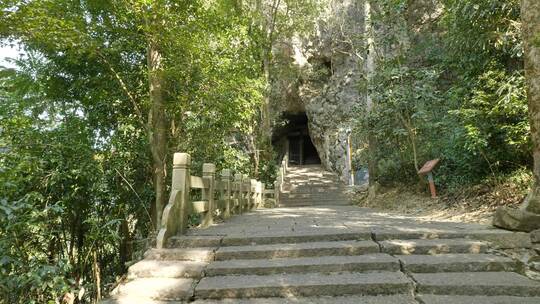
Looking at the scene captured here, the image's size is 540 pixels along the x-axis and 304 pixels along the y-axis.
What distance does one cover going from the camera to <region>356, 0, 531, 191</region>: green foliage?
17.4 feet

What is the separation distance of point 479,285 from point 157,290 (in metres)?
2.68

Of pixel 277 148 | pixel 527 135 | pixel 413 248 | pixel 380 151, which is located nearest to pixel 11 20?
pixel 413 248

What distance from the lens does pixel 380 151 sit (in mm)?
10281

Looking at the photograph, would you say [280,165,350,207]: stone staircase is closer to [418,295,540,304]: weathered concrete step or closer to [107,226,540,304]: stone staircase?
[107,226,540,304]: stone staircase

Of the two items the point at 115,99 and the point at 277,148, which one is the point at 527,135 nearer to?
the point at 115,99

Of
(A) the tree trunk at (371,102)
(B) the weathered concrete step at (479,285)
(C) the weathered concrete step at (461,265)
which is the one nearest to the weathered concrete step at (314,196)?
(A) the tree trunk at (371,102)

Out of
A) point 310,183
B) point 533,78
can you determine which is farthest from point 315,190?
point 533,78

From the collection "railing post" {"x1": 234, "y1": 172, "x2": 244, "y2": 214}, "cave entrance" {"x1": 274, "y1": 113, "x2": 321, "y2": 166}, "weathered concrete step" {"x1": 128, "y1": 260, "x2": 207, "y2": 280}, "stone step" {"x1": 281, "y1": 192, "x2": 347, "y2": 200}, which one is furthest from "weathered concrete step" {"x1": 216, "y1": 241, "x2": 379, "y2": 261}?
"cave entrance" {"x1": 274, "y1": 113, "x2": 321, "y2": 166}

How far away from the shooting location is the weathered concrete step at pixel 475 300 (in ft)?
8.41

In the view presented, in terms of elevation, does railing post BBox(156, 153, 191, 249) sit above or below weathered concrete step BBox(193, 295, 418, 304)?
above

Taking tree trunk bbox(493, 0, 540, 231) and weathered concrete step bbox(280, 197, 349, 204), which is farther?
weathered concrete step bbox(280, 197, 349, 204)

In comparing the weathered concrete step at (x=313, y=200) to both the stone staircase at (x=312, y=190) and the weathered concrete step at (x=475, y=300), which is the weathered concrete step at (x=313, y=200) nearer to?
the stone staircase at (x=312, y=190)

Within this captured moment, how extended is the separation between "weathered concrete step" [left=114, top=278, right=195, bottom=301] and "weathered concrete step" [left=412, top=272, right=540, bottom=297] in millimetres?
1971

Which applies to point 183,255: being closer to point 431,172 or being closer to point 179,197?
point 179,197
